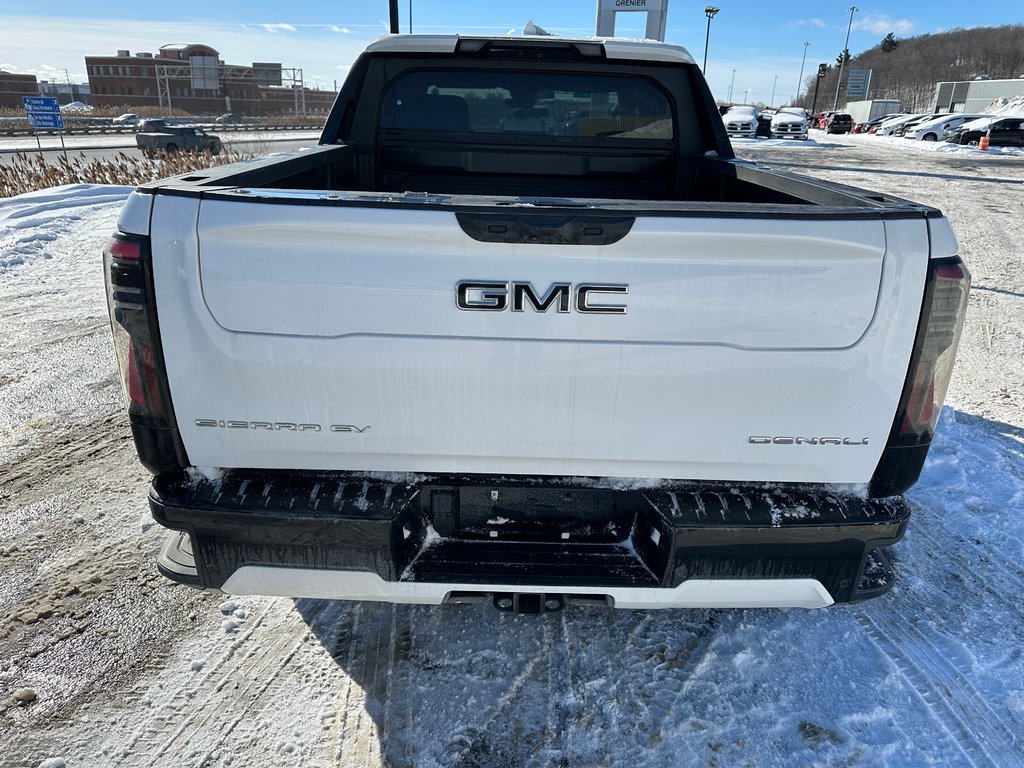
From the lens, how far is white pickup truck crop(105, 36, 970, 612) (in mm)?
1793

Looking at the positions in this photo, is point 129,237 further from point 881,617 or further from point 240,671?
point 881,617

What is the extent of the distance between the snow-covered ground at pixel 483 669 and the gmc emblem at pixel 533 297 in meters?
1.46

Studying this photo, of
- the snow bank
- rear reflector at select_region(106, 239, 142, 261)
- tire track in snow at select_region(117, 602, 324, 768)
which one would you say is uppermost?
rear reflector at select_region(106, 239, 142, 261)

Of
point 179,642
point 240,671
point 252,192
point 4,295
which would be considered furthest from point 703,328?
point 4,295

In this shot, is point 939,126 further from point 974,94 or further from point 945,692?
point 945,692

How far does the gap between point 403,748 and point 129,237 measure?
1801 mm

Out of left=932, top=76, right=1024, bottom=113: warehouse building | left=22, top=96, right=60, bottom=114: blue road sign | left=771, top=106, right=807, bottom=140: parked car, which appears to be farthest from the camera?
left=932, top=76, right=1024, bottom=113: warehouse building

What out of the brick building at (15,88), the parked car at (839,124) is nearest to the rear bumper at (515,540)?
the parked car at (839,124)

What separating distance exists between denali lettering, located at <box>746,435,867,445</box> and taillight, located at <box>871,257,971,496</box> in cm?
13

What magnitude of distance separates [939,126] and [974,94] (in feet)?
119

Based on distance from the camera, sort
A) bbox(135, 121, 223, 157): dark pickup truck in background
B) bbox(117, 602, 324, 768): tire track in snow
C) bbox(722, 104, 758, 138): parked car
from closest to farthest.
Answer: bbox(117, 602, 324, 768): tire track in snow, bbox(135, 121, 223, 157): dark pickup truck in background, bbox(722, 104, 758, 138): parked car

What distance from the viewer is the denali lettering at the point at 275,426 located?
1940 millimetres

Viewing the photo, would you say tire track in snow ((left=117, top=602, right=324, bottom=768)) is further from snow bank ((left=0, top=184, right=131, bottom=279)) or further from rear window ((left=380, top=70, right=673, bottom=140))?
snow bank ((left=0, top=184, right=131, bottom=279))

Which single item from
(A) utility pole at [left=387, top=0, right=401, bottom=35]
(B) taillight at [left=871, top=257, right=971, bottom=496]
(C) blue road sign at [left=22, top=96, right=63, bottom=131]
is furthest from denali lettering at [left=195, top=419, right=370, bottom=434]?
(C) blue road sign at [left=22, top=96, right=63, bottom=131]
